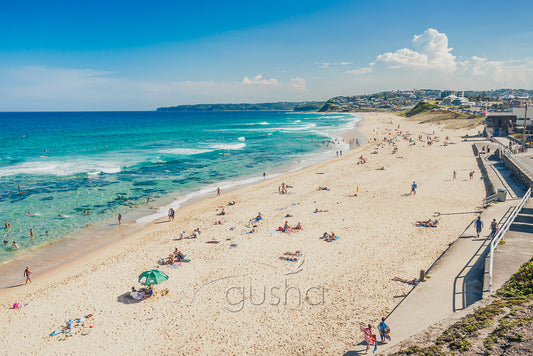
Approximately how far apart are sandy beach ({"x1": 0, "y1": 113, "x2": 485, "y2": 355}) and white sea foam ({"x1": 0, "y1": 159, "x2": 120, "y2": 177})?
925 inches

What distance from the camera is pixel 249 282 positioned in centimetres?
1416

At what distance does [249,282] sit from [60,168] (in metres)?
41.3

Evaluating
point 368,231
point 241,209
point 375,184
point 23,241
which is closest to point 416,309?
point 368,231

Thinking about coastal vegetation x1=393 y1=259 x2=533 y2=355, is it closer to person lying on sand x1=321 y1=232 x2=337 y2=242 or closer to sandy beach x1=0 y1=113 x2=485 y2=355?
sandy beach x1=0 y1=113 x2=485 y2=355

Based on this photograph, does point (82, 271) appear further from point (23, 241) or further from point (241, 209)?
point (241, 209)

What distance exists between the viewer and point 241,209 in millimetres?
25188

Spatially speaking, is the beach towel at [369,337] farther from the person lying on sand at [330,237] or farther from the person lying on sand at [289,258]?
the person lying on sand at [330,237]

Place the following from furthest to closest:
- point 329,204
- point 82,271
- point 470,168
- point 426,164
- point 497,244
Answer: point 426,164, point 470,168, point 329,204, point 82,271, point 497,244

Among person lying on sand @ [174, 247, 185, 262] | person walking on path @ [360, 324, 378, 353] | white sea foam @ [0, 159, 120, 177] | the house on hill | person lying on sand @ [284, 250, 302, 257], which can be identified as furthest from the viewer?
the house on hill

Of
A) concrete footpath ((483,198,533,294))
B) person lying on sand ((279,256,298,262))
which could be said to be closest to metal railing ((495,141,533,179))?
concrete footpath ((483,198,533,294))

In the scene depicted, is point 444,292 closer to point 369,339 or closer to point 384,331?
point 384,331

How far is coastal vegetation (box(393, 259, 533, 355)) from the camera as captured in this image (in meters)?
7.07

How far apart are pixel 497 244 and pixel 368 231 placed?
6.74m

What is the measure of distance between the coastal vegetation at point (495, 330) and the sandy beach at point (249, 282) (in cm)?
285
